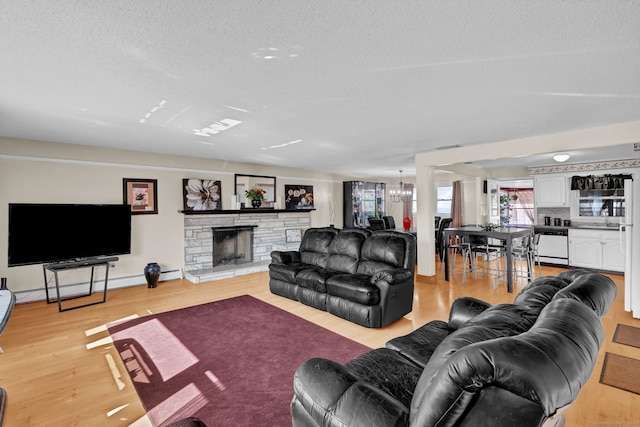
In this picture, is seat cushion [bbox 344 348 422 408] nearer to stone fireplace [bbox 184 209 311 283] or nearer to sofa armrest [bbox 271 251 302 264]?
sofa armrest [bbox 271 251 302 264]

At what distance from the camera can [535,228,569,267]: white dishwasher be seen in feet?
21.6

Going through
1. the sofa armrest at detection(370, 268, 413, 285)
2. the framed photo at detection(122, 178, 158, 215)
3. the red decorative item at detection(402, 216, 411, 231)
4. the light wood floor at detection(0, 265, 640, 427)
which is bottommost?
the light wood floor at detection(0, 265, 640, 427)

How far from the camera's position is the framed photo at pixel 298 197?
7996 millimetres

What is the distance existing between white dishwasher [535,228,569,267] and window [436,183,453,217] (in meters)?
3.10

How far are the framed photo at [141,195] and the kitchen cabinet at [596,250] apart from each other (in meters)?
8.50

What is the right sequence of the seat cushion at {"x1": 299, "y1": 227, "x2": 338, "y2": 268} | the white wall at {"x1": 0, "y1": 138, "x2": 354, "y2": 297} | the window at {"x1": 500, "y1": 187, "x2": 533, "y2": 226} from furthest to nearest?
the window at {"x1": 500, "y1": 187, "x2": 533, "y2": 226} < the seat cushion at {"x1": 299, "y1": 227, "x2": 338, "y2": 268} < the white wall at {"x1": 0, "y1": 138, "x2": 354, "y2": 297}

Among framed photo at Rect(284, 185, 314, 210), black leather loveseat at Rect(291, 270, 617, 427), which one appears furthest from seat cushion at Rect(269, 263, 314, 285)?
framed photo at Rect(284, 185, 314, 210)

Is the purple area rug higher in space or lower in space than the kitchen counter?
lower

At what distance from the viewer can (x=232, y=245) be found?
6.89 m

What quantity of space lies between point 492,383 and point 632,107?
3.96 metres

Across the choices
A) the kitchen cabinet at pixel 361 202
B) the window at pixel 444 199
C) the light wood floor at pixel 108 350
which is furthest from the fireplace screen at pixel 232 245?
the window at pixel 444 199

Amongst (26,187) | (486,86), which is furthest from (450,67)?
(26,187)

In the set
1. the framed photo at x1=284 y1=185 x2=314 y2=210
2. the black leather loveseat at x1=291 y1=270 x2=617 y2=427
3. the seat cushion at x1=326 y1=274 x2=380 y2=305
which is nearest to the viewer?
the black leather loveseat at x1=291 y1=270 x2=617 y2=427

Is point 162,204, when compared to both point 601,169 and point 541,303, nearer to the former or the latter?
point 541,303
